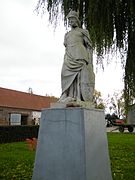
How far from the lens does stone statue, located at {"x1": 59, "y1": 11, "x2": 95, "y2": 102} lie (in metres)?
4.62

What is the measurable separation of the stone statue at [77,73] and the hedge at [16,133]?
36.9 feet

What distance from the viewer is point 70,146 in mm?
4133

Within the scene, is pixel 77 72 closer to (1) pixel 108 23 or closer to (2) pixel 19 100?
(1) pixel 108 23

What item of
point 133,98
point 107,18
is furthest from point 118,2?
point 133,98

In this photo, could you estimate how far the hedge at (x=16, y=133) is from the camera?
15.7m

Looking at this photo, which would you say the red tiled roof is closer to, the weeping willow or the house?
the house

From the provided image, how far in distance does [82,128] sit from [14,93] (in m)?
28.7

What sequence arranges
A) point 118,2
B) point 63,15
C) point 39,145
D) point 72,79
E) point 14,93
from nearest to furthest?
1. point 39,145
2. point 72,79
3. point 118,2
4. point 63,15
5. point 14,93

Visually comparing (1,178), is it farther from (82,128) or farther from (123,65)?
(123,65)

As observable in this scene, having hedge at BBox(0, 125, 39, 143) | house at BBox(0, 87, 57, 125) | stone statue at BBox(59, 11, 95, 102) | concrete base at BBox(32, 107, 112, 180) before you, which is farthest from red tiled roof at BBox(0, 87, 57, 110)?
concrete base at BBox(32, 107, 112, 180)

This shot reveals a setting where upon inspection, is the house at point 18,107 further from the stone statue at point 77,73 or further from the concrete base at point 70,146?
the concrete base at point 70,146

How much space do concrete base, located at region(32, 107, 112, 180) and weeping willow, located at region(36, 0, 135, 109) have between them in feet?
6.98

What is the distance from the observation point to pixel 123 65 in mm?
6461

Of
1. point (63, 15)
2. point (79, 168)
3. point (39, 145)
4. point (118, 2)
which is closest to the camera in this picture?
point (79, 168)
